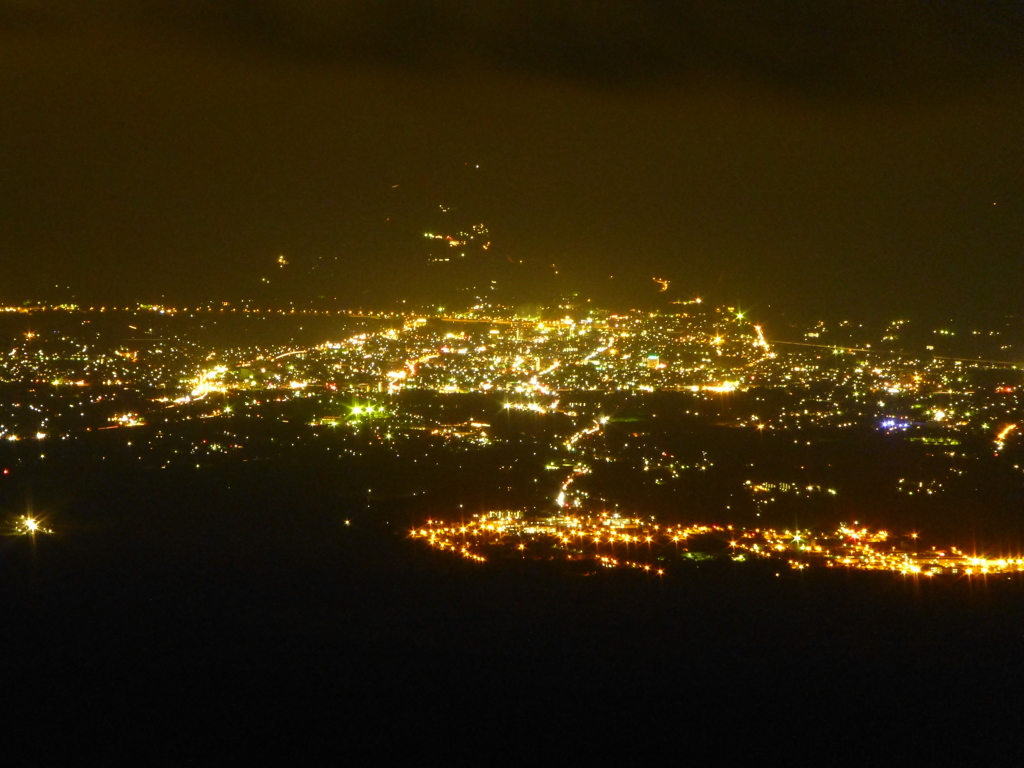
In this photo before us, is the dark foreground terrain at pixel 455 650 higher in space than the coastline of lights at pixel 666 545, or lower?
lower

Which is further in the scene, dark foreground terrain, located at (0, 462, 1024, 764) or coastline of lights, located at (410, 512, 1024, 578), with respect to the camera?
coastline of lights, located at (410, 512, 1024, 578)

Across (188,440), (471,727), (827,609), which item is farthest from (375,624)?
(188,440)

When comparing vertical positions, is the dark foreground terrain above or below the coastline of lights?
below

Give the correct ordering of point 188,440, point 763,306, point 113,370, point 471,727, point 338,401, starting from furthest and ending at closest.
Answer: point 763,306 → point 113,370 → point 338,401 → point 188,440 → point 471,727

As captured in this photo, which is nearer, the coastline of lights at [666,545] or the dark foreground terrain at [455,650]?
the dark foreground terrain at [455,650]

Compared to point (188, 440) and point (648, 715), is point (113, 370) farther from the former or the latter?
point (648, 715)
